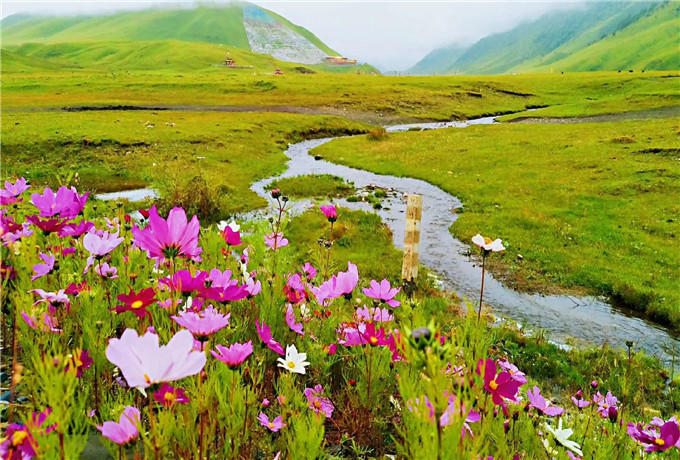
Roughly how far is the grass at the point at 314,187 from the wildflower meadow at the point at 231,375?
55.6 feet

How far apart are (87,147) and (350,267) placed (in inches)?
1156

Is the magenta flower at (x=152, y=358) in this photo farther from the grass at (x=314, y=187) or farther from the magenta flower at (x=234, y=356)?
the grass at (x=314, y=187)

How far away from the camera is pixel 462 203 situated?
1948cm

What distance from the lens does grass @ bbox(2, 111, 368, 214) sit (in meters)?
20.6

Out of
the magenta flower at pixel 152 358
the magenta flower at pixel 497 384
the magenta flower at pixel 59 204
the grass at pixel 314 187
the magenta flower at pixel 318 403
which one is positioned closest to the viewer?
the magenta flower at pixel 152 358

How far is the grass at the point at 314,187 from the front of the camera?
20328 millimetres

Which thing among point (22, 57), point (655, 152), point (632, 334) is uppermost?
point (22, 57)

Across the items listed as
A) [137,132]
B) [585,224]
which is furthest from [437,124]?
[585,224]

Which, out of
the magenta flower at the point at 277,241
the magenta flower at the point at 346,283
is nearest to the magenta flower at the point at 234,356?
the magenta flower at the point at 346,283

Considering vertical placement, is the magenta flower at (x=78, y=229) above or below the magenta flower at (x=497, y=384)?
above

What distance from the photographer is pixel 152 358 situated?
112 centimetres

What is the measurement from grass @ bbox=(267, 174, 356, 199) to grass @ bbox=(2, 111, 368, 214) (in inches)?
69.1

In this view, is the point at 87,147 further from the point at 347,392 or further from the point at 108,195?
the point at 347,392

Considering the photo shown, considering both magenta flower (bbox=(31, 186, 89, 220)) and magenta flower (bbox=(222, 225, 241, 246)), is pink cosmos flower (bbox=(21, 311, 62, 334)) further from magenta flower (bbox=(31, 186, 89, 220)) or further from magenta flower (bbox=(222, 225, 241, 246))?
magenta flower (bbox=(222, 225, 241, 246))
